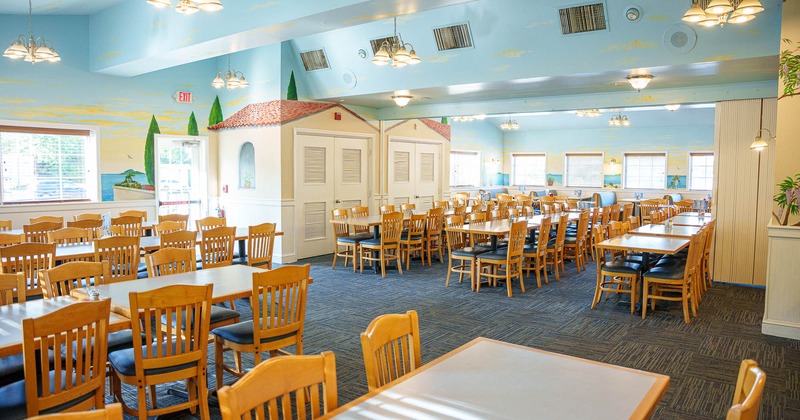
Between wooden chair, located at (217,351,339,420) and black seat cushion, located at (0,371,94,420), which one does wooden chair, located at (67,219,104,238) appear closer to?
black seat cushion, located at (0,371,94,420)

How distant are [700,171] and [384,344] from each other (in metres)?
14.8

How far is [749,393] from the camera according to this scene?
1773mm

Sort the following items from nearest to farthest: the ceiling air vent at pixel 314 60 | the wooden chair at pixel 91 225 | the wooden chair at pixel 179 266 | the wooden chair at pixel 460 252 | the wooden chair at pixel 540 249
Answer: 1. the wooden chair at pixel 179 266
2. the wooden chair at pixel 91 225
3. the wooden chair at pixel 460 252
4. the wooden chair at pixel 540 249
5. the ceiling air vent at pixel 314 60

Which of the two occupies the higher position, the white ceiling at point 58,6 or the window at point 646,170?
the white ceiling at point 58,6

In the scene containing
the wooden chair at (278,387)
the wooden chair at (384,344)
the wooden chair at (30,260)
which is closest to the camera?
the wooden chair at (278,387)

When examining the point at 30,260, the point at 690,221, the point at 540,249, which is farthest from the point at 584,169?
the point at 30,260

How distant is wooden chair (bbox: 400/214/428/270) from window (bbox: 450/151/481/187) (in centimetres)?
690

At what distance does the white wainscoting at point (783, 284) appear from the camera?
17.4 feet

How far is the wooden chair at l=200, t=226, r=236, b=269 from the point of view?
5703 millimetres

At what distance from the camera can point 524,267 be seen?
26.6 ft

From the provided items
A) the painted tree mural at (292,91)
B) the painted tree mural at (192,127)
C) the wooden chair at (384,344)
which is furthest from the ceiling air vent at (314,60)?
the wooden chair at (384,344)

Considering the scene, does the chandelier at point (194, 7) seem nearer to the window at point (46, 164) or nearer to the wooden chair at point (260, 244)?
the wooden chair at point (260, 244)

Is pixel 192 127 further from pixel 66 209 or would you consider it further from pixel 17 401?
pixel 17 401

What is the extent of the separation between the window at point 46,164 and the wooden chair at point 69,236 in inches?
106
